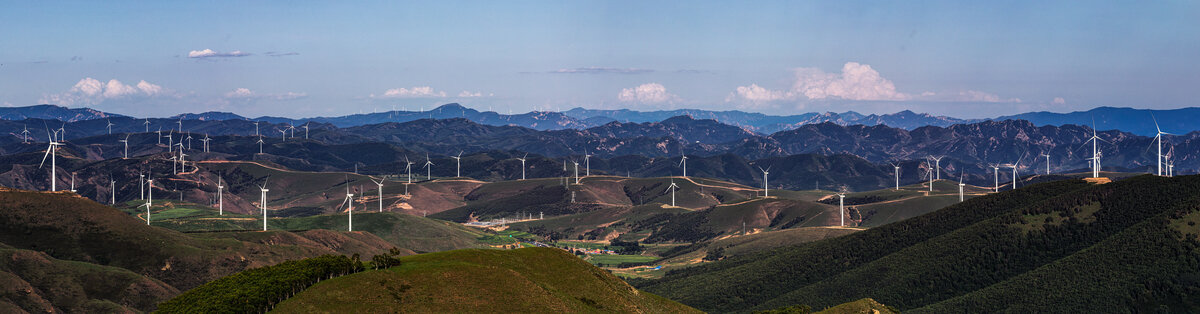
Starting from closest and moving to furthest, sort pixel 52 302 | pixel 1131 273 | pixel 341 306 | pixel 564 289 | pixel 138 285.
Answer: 1. pixel 341 306
2. pixel 564 289
3. pixel 52 302
4. pixel 138 285
5. pixel 1131 273

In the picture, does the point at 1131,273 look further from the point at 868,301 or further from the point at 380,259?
the point at 380,259

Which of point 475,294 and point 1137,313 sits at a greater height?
point 475,294

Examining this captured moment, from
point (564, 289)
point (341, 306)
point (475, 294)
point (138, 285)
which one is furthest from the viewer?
point (138, 285)

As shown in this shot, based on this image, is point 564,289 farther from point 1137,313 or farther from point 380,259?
point 1137,313

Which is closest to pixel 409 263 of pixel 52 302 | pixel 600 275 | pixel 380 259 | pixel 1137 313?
pixel 380 259

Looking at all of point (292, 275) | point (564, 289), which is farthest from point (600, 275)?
point (292, 275)

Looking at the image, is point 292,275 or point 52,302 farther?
point 52,302
